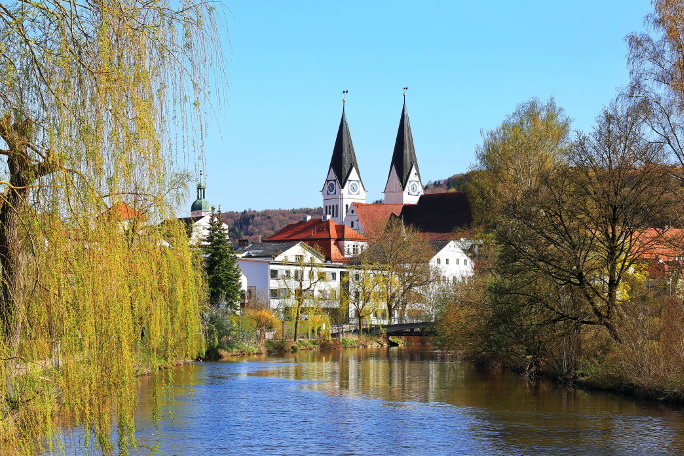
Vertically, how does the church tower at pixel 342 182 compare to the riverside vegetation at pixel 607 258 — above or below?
above

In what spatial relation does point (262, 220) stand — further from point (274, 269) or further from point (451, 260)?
point (274, 269)

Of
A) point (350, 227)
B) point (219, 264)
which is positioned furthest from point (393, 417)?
point (350, 227)

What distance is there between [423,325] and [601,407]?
33.2 metres

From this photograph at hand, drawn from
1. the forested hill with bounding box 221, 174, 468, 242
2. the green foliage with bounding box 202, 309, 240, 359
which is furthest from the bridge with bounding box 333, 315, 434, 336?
the forested hill with bounding box 221, 174, 468, 242

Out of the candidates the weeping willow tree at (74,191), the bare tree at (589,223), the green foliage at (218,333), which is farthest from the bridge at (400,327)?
the weeping willow tree at (74,191)

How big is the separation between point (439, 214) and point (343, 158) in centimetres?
1848

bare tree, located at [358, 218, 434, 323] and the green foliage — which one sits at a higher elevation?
bare tree, located at [358, 218, 434, 323]

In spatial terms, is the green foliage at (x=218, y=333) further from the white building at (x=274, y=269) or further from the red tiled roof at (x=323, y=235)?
the red tiled roof at (x=323, y=235)

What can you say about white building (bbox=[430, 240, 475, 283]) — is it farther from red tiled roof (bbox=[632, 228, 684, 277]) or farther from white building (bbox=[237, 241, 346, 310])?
red tiled roof (bbox=[632, 228, 684, 277])

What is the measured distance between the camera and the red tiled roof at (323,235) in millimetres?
87562

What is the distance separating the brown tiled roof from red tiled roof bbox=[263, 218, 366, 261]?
9.83m

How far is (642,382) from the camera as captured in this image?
25750 millimetres

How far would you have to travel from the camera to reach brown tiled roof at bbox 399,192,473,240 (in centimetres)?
9906

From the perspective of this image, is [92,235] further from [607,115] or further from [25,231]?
[607,115]
